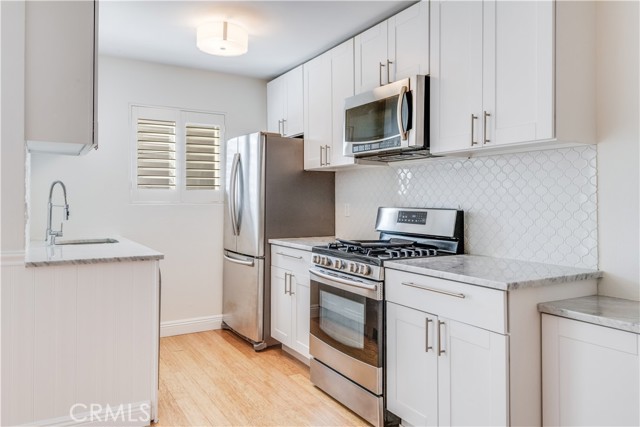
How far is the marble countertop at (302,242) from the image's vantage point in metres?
3.22

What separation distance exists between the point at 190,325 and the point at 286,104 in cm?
226

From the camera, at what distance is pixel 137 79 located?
3.93 m

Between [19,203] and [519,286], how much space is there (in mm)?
2350

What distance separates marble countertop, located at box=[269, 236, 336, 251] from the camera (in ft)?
10.6

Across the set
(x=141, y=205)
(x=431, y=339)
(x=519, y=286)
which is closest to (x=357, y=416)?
(x=431, y=339)

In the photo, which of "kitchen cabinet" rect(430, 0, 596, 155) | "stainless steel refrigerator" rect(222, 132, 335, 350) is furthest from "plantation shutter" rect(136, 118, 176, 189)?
"kitchen cabinet" rect(430, 0, 596, 155)

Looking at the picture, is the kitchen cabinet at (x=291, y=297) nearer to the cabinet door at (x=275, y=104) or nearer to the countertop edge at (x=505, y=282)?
the countertop edge at (x=505, y=282)

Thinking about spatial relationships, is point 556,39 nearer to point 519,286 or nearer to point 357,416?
point 519,286

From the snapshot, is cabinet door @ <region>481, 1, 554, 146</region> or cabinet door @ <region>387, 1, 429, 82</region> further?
cabinet door @ <region>387, 1, 429, 82</region>

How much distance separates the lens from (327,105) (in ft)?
11.3

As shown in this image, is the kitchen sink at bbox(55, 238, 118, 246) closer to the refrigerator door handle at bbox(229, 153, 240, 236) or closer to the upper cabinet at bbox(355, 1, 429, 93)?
the refrigerator door handle at bbox(229, 153, 240, 236)

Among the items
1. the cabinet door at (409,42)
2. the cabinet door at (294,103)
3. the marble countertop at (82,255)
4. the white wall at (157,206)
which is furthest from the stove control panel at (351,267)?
the white wall at (157,206)

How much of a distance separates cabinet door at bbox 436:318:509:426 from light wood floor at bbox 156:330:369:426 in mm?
662

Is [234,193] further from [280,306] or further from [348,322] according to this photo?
[348,322]
